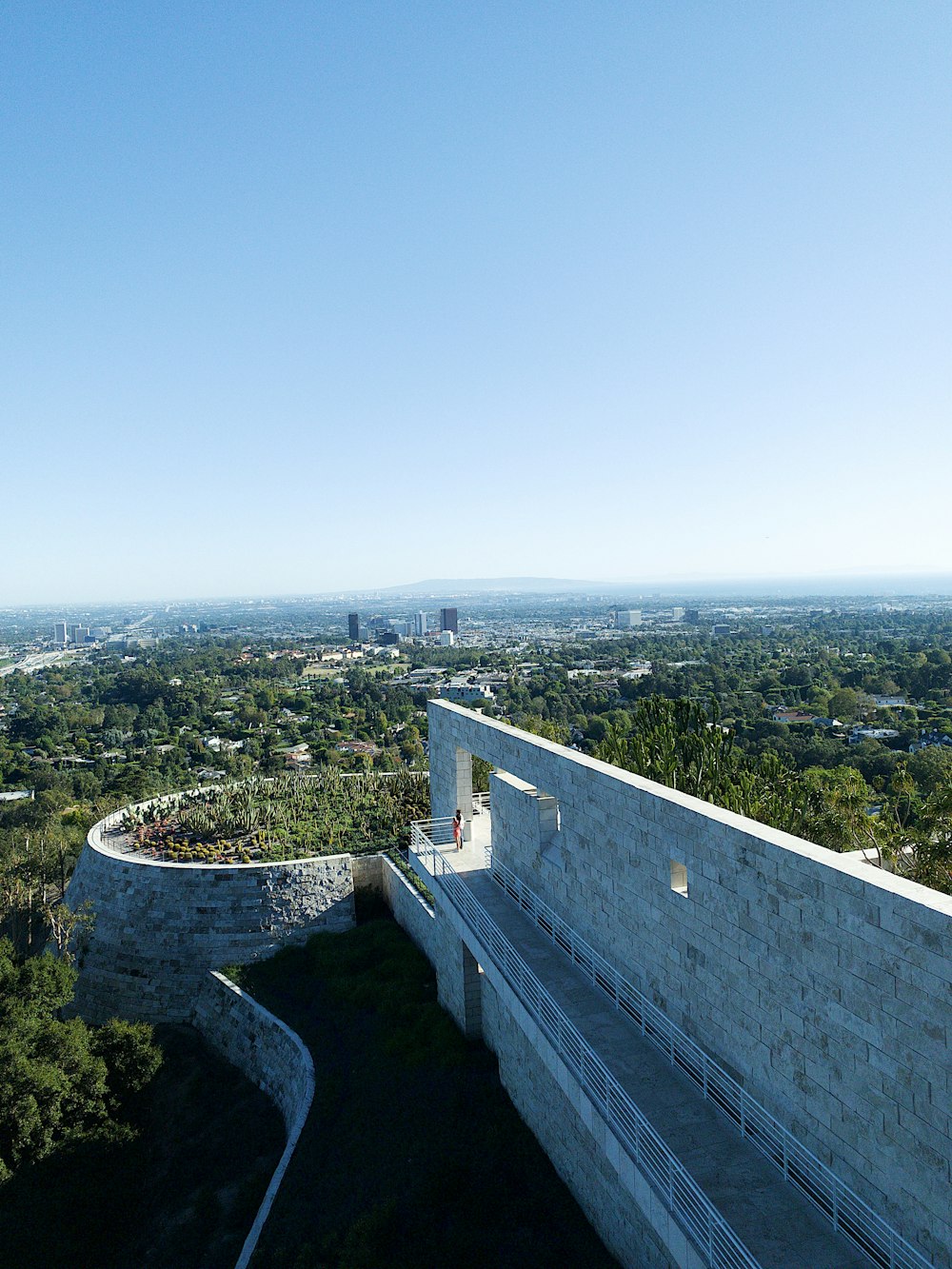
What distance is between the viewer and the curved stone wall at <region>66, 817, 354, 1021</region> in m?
16.1

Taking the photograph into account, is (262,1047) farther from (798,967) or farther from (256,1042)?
(798,967)

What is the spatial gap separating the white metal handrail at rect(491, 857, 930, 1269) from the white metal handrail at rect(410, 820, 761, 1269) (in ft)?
2.38

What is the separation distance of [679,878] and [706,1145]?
2327 millimetres

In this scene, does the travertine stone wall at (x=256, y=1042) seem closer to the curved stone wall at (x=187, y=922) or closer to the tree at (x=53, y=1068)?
the curved stone wall at (x=187, y=922)

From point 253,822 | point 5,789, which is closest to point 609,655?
point 5,789

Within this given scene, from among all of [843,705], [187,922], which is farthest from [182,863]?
[843,705]

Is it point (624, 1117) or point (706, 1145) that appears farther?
Result: point (624, 1117)

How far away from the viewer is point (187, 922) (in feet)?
53.1

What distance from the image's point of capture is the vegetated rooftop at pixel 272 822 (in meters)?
18.2

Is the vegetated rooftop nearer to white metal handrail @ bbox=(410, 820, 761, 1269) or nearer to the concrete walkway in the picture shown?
white metal handrail @ bbox=(410, 820, 761, 1269)

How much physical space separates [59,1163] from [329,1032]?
4253 mm

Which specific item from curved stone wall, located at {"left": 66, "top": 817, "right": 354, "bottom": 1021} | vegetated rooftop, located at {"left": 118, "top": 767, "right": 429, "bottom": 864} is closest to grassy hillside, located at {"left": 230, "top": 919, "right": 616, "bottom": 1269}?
curved stone wall, located at {"left": 66, "top": 817, "right": 354, "bottom": 1021}

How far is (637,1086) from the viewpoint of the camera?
7457 mm

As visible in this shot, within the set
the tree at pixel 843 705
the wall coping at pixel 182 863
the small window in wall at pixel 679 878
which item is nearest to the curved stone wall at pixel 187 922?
the wall coping at pixel 182 863
